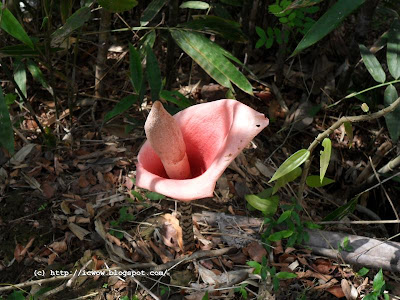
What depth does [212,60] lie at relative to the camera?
1.59 metres

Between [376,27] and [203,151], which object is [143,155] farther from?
[376,27]

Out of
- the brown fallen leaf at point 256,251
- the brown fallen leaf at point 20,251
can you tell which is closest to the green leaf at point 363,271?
the brown fallen leaf at point 256,251

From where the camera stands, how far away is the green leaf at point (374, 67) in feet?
5.21

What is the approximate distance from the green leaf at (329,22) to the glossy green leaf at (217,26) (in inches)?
19.8

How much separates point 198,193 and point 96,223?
81 cm

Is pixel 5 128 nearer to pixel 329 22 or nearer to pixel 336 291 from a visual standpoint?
pixel 329 22

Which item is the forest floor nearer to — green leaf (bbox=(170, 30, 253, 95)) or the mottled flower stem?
the mottled flower stem

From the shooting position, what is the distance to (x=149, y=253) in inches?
66.1

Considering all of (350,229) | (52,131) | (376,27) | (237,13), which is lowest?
(350,229)

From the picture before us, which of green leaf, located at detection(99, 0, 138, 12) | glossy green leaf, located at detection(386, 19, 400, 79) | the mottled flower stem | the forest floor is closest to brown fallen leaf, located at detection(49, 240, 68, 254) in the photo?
the forest floor

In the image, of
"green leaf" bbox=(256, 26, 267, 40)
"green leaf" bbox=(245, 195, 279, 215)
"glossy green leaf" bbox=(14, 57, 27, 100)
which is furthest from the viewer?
"green leaf" bbox=(256, 26, 267, 40)

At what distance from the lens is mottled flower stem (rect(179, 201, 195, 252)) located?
4.85ft

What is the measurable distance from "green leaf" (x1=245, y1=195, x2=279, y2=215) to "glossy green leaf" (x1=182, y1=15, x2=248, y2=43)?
0.70 metres

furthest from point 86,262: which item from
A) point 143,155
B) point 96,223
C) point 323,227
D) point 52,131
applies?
point 323,227
